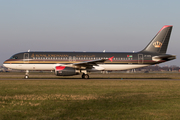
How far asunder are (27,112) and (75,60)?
1078 inches

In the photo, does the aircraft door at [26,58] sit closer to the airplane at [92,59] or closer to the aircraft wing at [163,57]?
the airplane at [92,59]

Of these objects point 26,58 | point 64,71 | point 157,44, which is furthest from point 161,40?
point 26,58

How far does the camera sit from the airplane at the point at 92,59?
36781 millimetres

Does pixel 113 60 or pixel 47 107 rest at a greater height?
pixel 113 60

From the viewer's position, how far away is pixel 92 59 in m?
38.2

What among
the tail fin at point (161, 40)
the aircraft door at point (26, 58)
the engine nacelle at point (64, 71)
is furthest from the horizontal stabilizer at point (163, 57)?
the aircraft door at point (26, 58)

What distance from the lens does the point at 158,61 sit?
127 ft

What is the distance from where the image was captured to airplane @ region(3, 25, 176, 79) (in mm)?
36781

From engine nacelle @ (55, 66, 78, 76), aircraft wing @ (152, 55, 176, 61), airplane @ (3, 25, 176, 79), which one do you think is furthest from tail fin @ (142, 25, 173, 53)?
engine nacelle @ (55, 66, 78, 76)

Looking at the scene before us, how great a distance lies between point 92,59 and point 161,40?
40.5 feet

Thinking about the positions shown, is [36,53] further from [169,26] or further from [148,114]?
[148,114]

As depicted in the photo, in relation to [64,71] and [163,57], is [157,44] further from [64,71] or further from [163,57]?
[64,71]

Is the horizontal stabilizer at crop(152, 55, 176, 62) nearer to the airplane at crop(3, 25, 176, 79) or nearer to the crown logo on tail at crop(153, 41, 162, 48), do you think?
the airplane at crop(3, 25, 176, 79)

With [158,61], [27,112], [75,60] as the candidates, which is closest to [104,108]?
[27,112]
